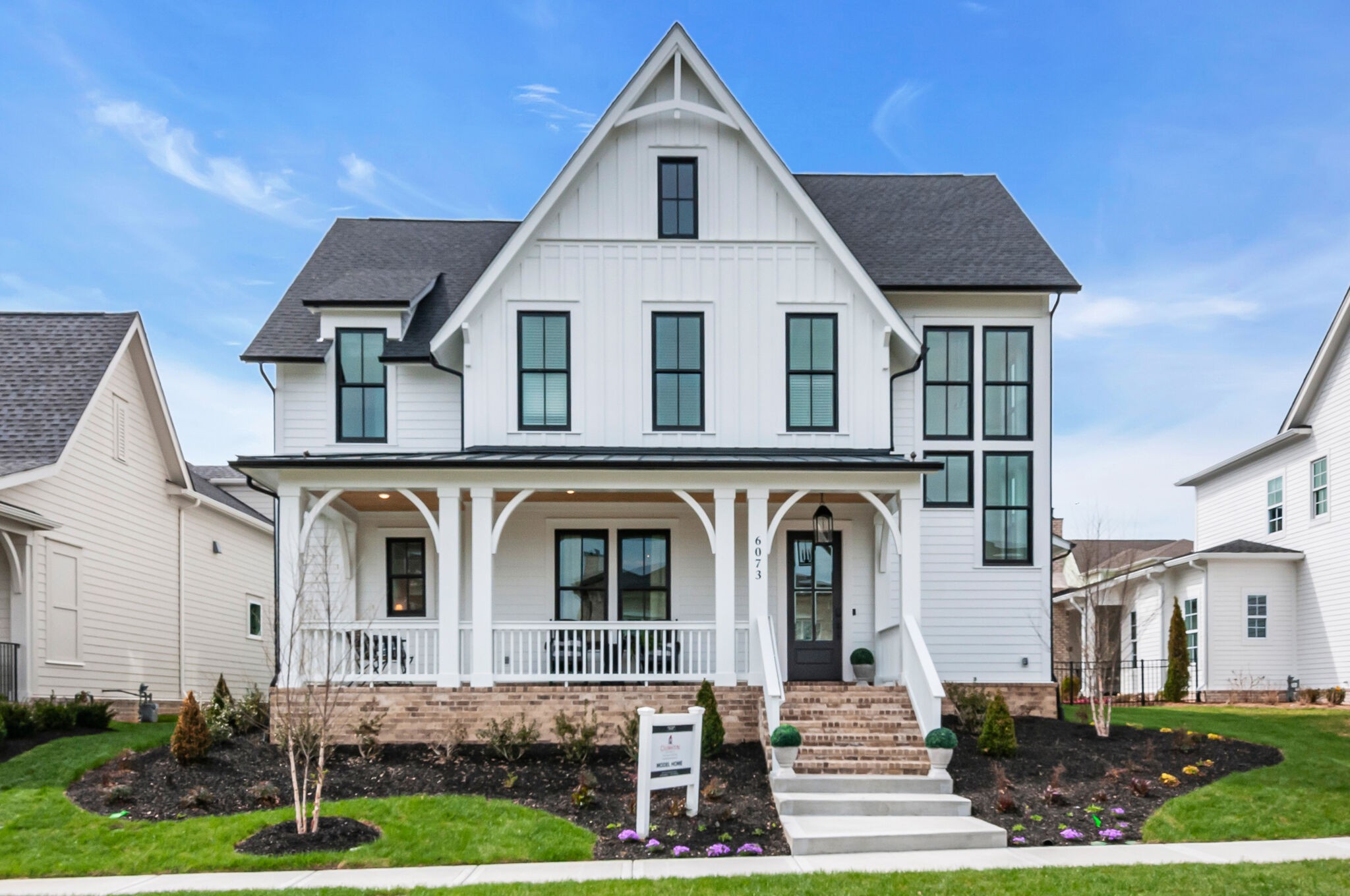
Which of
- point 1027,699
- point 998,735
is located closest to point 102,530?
point 998,735

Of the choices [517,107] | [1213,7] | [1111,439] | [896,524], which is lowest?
[896,524]

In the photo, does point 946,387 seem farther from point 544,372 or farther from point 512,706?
point 512,706

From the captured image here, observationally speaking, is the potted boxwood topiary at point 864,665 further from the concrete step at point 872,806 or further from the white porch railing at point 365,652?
the white porch railing at point 365,652

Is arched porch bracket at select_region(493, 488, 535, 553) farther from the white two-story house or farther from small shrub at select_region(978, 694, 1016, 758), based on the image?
small shrub at select_region(978, 694, 1016, 758)

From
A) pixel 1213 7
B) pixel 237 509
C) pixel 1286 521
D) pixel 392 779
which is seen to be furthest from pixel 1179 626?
pixel 237 509

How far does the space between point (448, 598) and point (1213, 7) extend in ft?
54.6

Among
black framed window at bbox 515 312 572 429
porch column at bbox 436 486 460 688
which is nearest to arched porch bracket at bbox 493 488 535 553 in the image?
porch column at bbox 436 486 460 688

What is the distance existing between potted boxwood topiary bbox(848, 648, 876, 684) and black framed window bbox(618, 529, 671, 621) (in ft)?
9.80

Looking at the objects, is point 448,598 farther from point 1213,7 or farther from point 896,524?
point 1213,7

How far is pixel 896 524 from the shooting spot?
1519 cm

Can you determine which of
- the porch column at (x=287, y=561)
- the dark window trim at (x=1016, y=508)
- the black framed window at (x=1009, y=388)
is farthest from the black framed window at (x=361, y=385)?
the black framed window at (x=1009, y=388)

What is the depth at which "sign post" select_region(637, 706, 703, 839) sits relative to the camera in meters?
10.6

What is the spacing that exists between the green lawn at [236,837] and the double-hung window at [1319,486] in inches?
814

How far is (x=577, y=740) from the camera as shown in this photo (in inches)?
536
